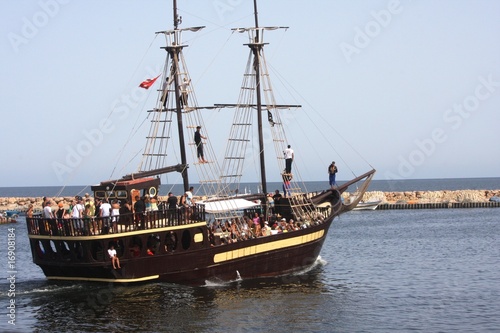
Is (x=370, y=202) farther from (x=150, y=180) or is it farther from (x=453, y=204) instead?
(x=150, y=180)

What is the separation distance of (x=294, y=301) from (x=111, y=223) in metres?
7.92

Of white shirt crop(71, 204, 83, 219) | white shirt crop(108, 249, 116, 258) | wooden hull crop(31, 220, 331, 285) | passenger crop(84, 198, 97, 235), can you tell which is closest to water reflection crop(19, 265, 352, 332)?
wooden hull crop(31, 220, 331, 285)

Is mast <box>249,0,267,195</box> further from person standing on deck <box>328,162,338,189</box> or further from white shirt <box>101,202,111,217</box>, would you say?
white shirt <box>101,202,111,217</box>

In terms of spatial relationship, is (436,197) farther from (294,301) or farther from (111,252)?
(111,252)

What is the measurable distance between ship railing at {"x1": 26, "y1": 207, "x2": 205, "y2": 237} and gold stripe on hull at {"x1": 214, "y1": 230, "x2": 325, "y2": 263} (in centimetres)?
210

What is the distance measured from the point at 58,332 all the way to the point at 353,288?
47.4ft

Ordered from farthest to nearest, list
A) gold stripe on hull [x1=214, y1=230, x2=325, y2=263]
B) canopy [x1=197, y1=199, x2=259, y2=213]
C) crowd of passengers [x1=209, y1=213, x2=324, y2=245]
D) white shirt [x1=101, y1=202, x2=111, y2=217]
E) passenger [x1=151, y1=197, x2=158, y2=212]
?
canopy [x1=197, y1=199, x2=259, y2=213] → crowd of passengers [x1=209, y1=213, x2=324, y2=245] → gold stripe on hull [x1=214, y1=230, x2=325, y2=263] → passenger [x1=151, y1=197, x2=158, y2=212] → white shirt [x1=101, y1=202, x2=111, y2=217]

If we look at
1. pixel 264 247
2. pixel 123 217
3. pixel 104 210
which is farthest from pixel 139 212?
pixel 264 247

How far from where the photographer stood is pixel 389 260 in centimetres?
4706

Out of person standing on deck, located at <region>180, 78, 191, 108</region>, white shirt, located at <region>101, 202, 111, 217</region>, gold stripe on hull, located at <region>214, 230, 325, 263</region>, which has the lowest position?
gold stripe on hull, located at <region>214, 230, 325, 263</region>

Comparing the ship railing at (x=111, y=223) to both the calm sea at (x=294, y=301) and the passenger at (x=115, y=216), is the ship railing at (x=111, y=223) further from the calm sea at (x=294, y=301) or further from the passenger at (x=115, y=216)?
the calm sea at (x=294, y=301)

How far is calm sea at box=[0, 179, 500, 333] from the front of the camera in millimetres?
28062

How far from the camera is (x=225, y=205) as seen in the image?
3844cm

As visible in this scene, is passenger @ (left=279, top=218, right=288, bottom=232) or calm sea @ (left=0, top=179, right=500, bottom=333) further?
passenger @ (left=279, top=218, right=288, bottom=232)
